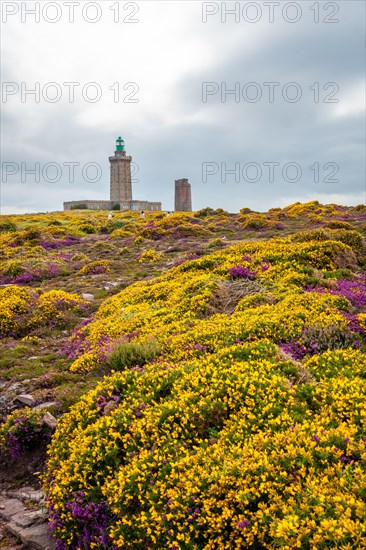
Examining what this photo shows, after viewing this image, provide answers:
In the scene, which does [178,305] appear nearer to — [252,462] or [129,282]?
[252,462]

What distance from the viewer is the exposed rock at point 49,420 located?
890 cm

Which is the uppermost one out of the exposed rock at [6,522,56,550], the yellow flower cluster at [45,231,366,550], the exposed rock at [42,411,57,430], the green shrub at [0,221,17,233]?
the green shrub at [0,221,17,233]

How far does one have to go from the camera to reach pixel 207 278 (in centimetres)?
1594

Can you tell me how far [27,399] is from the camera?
1041cm

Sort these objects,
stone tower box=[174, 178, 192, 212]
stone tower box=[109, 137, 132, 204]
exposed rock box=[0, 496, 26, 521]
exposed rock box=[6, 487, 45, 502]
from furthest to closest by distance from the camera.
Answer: stone tower box=[109, 137, 132, 204]
stone tower box=[174, 178, 192, 212]
exposed rock box=[6, 487, 45, 502]
exposed rock box=[0, 496, 26, 521]

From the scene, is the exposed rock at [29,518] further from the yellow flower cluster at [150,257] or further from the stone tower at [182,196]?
the stone tower at [182,196]

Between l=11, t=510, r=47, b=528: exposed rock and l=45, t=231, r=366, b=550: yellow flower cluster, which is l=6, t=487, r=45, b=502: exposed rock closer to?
l=11, t=510, r=47, b=528: exposed rock

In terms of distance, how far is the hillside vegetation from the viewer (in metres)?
5.11

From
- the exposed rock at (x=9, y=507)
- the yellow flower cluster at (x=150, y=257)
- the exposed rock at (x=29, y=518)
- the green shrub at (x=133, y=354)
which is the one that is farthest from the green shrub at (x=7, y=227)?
the exposed rock at (x=29, y=518)

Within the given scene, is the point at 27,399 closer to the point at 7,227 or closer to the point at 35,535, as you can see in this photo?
the point at 35,535

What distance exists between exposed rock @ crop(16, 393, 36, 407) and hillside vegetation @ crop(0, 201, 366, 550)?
0.45ft

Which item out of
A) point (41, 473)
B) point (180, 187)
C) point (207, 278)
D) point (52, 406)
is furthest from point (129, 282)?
point (180, 187)

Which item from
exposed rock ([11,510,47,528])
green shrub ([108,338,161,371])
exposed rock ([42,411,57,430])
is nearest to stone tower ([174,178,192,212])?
green shrub ([108,338,161,371])

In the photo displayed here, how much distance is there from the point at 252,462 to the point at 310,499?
86 centimetres
